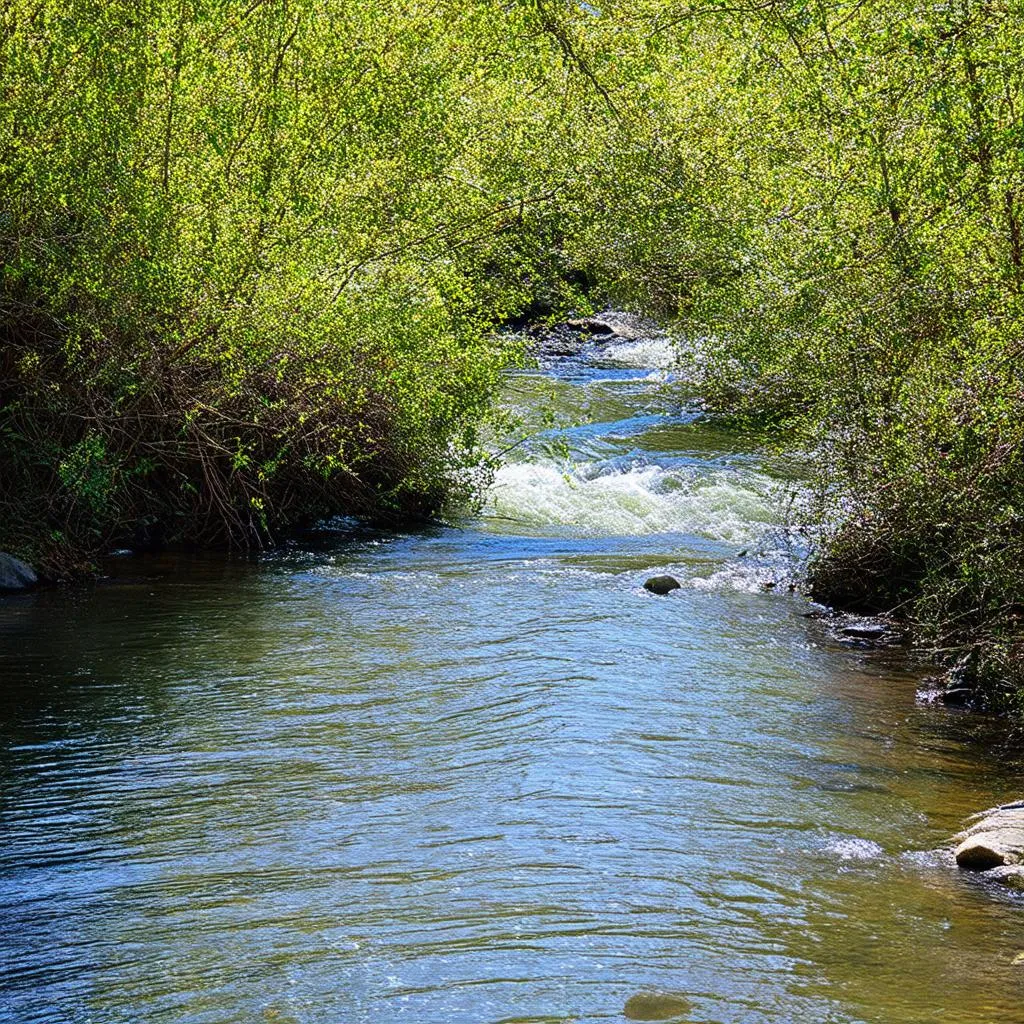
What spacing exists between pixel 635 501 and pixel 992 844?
41.5 feet

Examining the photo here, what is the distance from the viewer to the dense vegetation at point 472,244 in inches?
371

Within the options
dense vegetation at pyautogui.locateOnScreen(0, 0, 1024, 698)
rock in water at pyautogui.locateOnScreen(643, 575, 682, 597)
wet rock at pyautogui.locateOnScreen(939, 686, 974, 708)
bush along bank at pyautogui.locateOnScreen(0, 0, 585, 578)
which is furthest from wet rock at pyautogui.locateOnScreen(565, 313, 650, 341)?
wet rock at pyautogui.locateOnScreen(939, 686, 974, 708)

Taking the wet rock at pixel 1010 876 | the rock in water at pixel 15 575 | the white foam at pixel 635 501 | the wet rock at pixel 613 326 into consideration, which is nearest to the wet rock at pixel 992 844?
the wet rock at pixel 1010 876

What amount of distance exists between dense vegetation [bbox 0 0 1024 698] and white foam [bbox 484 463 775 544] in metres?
2.19

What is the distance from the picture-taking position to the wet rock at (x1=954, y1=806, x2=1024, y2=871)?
6879mm

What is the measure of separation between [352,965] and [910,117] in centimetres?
708

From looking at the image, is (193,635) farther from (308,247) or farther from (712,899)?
(712,899)

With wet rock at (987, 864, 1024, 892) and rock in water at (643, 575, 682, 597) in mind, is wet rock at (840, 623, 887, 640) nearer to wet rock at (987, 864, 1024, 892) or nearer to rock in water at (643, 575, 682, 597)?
rock in water at (643, 575, 682, 597)

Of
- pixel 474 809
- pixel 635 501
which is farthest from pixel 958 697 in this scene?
pixel 635 501

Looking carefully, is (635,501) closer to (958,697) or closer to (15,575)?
(15,575)

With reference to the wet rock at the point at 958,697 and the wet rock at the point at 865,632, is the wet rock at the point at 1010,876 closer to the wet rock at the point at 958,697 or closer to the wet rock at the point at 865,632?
the wet rock at the point at 958,697

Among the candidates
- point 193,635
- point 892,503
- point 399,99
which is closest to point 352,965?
point 193,635

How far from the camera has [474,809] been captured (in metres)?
7.53

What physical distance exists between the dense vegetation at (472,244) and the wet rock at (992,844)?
7.63ft
